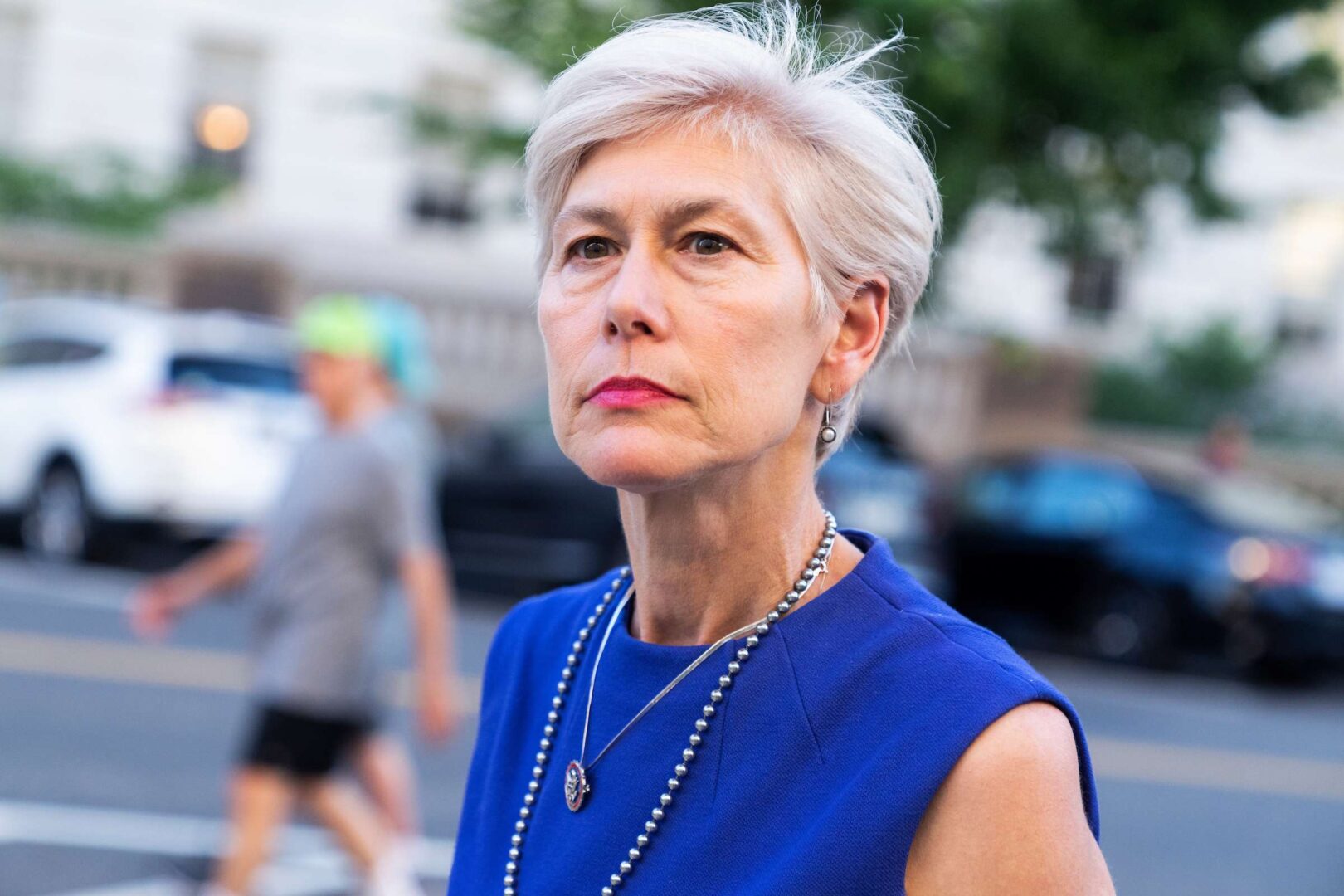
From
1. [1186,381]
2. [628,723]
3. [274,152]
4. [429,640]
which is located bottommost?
[1186,381]

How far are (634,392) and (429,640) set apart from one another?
3.52 m

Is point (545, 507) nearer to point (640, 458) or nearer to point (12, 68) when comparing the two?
point (640, 458)

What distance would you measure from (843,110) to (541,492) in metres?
11.0

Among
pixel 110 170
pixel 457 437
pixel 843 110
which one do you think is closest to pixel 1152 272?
pixel 457 437

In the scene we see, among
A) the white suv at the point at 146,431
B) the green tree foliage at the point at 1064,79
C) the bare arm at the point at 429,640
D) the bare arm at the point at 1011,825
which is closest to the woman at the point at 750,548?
the bare arm at the point at 1011,825

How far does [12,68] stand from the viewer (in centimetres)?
2175

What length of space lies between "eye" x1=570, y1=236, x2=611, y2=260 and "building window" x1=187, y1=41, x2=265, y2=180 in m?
21.6

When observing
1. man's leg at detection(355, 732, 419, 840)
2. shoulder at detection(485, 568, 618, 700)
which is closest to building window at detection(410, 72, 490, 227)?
man's leg at detection(355, 732, 419, 840)

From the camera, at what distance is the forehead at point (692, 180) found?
174 centimetres

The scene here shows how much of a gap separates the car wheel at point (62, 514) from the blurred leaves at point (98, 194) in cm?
1005

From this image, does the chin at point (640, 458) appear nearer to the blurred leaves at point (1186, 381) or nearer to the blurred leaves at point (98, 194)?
the blurred leaves at point (98, 194)

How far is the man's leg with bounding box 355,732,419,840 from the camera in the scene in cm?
504

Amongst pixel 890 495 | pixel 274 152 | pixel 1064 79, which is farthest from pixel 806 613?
pixel 274 152

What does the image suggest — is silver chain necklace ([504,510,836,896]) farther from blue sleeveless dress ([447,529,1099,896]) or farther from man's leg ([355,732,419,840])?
man's leg ([355,732,419,840])
